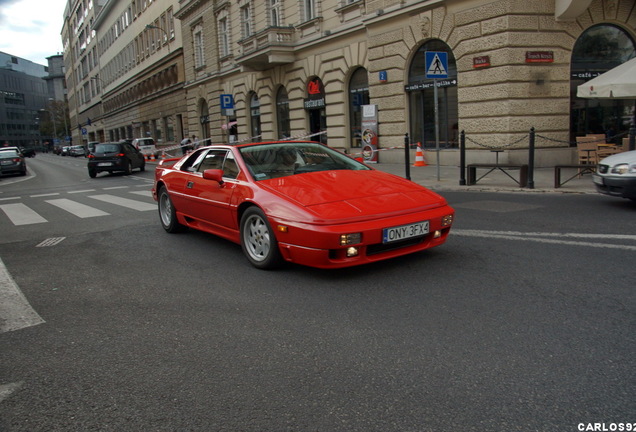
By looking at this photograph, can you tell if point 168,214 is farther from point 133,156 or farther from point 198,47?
point 198,47

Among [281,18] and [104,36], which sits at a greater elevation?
[104,36]

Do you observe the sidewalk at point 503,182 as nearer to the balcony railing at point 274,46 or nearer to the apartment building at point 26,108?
the balcony railing at point 274,46

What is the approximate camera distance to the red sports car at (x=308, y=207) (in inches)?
181

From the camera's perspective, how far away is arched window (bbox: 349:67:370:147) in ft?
70.2

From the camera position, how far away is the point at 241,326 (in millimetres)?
3748

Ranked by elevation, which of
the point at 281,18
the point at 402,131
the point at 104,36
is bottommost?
the point at 402,131

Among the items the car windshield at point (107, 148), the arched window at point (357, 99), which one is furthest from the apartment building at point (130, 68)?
the arched window at point (357, 99)

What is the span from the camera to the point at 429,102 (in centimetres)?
1828

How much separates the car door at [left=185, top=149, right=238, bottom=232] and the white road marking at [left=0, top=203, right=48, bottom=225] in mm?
4360

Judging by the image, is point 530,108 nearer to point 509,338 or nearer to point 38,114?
point 509,338

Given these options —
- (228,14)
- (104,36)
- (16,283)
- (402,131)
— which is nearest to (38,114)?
(104,36)

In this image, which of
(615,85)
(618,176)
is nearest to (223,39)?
(615,85)

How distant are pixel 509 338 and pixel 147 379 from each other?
2.19m

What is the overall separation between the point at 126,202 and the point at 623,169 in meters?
9.82
